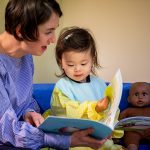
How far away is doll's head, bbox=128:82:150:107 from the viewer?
1384 millimetres

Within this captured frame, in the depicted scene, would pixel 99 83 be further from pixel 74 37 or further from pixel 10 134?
pixel 10 134

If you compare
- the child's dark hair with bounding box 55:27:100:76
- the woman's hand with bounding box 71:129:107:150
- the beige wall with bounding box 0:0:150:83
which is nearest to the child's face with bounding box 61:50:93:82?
the child's dark hair with bounding box 55:27:100:76

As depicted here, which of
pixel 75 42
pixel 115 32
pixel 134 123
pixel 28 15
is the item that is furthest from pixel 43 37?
pixel 115 32

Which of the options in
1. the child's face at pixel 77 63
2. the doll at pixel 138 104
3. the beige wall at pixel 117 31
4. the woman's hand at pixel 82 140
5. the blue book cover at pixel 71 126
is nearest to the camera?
the blue book cover at pixel 71 126

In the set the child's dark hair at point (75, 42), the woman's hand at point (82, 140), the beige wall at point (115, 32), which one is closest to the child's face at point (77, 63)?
the child's dark hair at point (75, 42)

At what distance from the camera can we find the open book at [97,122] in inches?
32.4

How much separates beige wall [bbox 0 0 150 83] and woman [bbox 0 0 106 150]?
73cm

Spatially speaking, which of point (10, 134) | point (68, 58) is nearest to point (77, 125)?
point (10, 134)

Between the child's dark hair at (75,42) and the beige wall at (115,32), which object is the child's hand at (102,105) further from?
the beige wall at (115,32)

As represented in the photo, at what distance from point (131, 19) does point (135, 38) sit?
10 centimetres

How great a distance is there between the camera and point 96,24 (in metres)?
1.68

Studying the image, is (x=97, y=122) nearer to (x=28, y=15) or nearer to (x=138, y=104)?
(x=28, y=15)

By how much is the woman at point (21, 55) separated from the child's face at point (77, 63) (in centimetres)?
18

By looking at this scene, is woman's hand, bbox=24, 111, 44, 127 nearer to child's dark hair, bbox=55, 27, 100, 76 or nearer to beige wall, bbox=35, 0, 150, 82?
child's dark hair, bbox=55, 27, 100, 76
